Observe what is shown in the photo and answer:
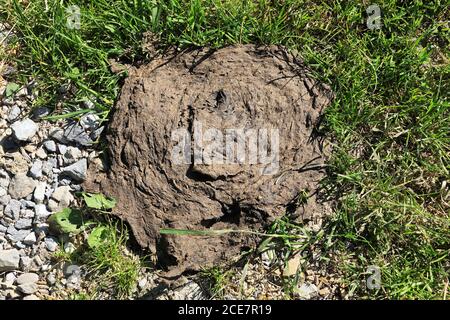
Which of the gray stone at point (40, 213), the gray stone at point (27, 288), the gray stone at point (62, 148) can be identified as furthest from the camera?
the gray stone at point (62, 148)

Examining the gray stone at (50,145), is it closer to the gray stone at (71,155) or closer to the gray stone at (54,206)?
the gray stone at (71,155)

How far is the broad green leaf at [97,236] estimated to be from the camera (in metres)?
2.68

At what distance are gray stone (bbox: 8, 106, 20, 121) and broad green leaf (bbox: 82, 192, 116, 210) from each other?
2.08ft

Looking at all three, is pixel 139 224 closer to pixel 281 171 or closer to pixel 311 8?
pixel 281 171

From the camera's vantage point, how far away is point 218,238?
2709 mm

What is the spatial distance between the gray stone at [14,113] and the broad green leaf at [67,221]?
24.7 inches

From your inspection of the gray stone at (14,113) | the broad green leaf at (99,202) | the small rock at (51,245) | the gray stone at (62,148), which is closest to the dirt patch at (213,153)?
the broad green leaf at (99,202)

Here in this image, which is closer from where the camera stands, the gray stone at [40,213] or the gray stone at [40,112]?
the gray stone at [40,213]

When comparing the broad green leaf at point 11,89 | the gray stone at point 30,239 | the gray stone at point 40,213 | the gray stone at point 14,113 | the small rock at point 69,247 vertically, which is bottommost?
the small rock at point 69,247

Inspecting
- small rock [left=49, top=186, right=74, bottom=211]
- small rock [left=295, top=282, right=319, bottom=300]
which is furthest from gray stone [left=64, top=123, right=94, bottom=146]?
small rock [left=295, top=282, right=319, bottom=300]

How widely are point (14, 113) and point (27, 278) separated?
0.93 m

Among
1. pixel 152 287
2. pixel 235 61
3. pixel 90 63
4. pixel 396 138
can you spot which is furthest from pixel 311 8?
pixel 152 287

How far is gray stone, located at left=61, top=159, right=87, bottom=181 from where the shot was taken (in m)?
2.81

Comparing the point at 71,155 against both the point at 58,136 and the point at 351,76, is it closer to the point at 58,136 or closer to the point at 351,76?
the point at 58,136
